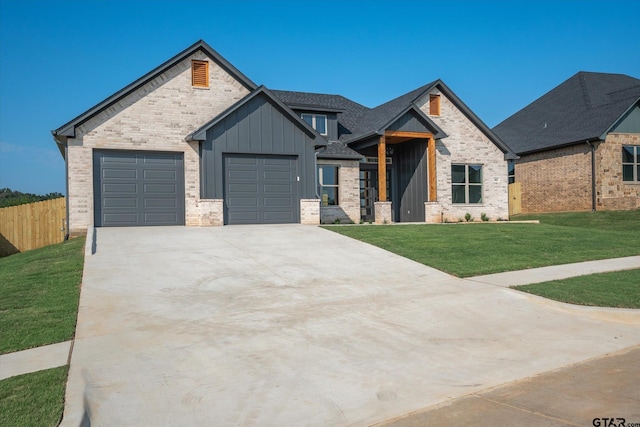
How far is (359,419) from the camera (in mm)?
4637

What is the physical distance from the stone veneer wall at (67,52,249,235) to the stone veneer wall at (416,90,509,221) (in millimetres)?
9723

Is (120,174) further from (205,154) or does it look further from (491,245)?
(491,245)

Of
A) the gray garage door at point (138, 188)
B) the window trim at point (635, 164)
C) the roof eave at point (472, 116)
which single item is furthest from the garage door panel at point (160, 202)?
the window trim at point (635, 164)

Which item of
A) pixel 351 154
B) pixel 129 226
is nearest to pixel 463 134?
pixel 351 154

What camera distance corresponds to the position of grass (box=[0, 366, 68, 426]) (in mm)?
4422

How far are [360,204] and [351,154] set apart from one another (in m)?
2.50

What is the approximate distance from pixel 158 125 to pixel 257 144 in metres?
3.64

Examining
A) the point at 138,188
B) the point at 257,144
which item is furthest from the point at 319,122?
the point at 138,188

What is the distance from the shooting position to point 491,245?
48.8 feet

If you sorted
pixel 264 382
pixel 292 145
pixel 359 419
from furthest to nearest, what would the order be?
pixel 292 145 < pixel 264 382 < pixel 359 419

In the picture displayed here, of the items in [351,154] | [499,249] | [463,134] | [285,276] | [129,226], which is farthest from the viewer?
[463,134]

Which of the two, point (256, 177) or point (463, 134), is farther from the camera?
point (463, 134)

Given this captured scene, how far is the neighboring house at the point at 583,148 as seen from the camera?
26.6 m

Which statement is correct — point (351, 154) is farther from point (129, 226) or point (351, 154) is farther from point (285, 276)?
point (285, 276)
